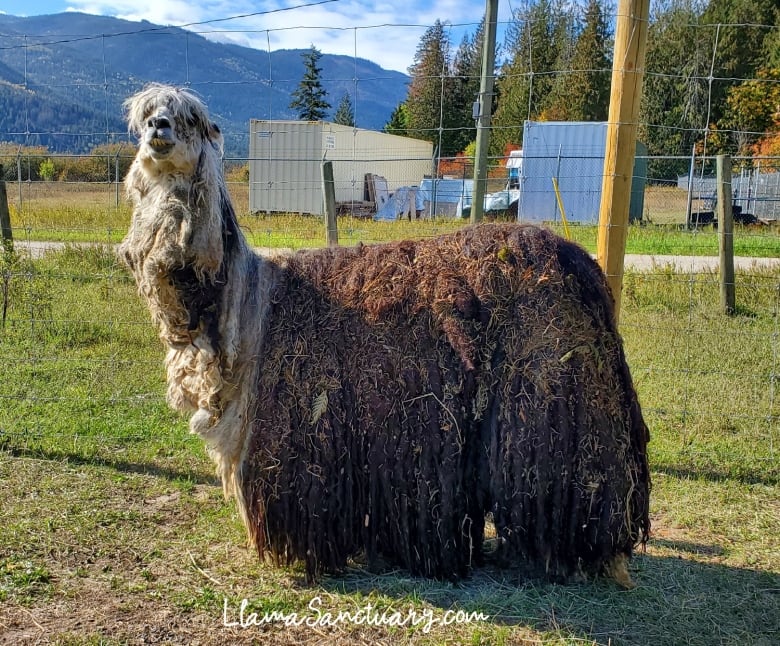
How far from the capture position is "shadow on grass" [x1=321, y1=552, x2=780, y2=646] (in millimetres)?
3287

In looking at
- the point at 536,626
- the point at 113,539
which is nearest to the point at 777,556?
the point at 536,626

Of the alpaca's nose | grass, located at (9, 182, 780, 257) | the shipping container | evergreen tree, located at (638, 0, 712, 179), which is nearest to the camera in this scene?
the alpaca's nose

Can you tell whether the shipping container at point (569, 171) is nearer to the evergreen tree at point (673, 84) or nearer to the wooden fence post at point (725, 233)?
the evergreen tree at point (673, 84)

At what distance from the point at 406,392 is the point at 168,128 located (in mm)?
1659

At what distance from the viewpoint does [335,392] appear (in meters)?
3.56

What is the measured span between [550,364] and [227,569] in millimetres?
1981

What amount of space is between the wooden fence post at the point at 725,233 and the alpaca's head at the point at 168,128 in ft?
22.1

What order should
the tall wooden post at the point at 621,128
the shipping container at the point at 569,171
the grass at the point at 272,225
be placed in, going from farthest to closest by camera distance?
the shipping container at the point at 569,171 < the grass at the point at 272,225 < the tall wooden post at the point at 621,128

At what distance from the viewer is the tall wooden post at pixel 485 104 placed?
24.1ft

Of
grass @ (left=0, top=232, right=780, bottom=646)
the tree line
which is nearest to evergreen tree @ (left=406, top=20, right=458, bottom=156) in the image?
the tree line

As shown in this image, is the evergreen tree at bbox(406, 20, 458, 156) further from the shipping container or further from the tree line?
the shipping container

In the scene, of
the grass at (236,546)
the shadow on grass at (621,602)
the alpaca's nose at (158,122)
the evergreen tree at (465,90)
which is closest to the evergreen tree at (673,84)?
the evergreen tree at (465,90)

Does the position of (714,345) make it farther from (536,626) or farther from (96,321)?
(96,321)

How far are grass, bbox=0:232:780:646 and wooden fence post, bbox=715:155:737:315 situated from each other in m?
1.72
